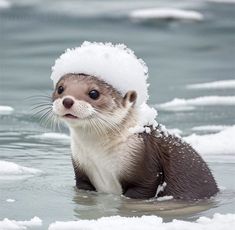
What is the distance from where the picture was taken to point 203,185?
6520 mm

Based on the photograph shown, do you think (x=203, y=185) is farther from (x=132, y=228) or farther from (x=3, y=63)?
(x=3, y=63)

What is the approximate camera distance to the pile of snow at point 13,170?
22.9 ft

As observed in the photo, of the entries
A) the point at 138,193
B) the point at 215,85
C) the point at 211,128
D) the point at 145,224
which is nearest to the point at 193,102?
the point at 215,85

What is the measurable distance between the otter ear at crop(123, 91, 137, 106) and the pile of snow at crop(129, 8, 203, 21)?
11493mm

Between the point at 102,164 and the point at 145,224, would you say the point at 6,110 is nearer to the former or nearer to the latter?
the point at 102,164

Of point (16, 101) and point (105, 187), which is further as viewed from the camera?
point (16, 101)

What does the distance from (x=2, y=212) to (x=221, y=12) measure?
13.4 metres

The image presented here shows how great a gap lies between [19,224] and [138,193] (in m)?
1.20

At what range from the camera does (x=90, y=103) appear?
250 inches

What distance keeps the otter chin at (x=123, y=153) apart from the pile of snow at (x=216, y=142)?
5.10 feet

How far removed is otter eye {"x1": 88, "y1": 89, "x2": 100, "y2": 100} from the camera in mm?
6391

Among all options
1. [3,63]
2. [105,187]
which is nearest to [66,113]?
[105,187]

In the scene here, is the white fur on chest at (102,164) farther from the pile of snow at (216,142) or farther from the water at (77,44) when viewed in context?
the pile of snow at (216,142)

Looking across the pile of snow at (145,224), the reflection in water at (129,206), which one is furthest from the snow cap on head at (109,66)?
the pile of snow at (145,224)
